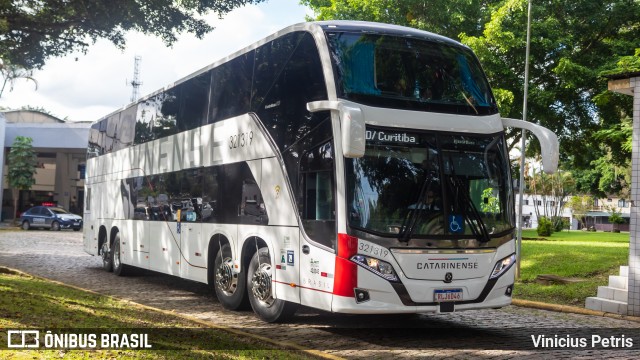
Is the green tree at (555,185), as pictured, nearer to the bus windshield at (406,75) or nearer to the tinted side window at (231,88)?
the tinted side window at (231,88)

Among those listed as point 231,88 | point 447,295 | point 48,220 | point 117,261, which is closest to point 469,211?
Result: point 447,295

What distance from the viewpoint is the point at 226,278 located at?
12508 mm

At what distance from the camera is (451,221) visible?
959cm

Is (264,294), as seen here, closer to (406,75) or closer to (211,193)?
(211,193)

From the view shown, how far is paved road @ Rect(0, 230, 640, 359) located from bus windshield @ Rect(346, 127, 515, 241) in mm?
1440

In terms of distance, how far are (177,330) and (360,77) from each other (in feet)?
13.4

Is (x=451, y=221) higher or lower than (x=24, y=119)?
lower

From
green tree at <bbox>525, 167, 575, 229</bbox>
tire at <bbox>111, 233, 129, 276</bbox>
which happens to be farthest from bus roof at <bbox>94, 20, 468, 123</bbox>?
green tree at <bbox>525, 167, 575, 229</bbox>

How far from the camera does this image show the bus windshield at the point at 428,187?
9.30 meters

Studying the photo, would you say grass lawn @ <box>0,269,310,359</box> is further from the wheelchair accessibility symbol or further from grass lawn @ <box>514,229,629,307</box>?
Result: grass lawn @ <box>514,229,629,307</box>

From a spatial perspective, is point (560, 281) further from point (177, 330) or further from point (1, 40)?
point (1, 40)

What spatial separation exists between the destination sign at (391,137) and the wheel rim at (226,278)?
13.3 feet

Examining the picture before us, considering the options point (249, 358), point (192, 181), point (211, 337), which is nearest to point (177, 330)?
point (211, 337)

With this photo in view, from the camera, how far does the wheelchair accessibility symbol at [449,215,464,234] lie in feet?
31.4
